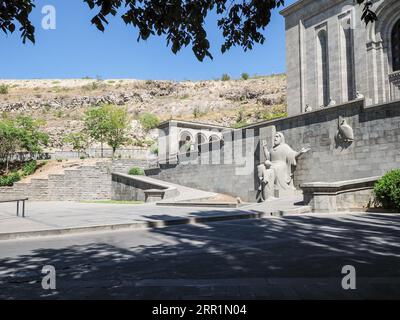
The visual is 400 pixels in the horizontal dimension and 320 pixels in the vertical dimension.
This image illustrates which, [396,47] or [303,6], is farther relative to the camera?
[303,6]

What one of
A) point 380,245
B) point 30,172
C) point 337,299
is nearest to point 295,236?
point 380,245

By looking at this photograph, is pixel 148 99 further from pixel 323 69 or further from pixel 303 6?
pixel 323 69

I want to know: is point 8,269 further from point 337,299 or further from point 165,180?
point 165,180

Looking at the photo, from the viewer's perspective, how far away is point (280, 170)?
1700 centimetres

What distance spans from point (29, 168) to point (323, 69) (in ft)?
93.1

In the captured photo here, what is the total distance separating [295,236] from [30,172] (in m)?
34.2

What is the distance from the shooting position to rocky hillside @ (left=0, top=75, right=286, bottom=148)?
231 ft

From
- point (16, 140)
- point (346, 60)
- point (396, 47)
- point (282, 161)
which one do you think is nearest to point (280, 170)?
point (282, 161)

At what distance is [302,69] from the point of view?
26.2 m

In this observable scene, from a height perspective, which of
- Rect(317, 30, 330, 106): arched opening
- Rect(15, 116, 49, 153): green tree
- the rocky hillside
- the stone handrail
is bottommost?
the stone handrail

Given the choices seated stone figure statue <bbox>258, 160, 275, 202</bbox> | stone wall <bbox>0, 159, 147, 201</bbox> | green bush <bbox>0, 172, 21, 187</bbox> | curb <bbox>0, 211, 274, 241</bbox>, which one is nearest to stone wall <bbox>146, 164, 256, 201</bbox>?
seated stone figure statue <bbox>258, 160, 275, 202</bbox>

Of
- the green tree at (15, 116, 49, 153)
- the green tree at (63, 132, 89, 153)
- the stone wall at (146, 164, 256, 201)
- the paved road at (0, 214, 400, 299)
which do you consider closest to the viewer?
the paved road at (0, 214, 400, 299)

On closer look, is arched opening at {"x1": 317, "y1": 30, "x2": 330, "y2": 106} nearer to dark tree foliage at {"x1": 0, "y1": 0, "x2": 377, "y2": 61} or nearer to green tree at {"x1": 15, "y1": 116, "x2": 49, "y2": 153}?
dark tree foliage at {"x1": 0, "y1": 0, "x2": 377, "y2": 61}

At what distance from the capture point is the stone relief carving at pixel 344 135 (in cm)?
1502
